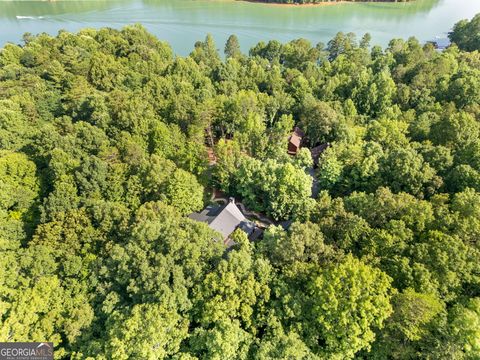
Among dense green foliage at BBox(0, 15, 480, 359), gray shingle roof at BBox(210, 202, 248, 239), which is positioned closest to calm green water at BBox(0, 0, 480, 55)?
dense green foliage at BBox(0, 15, 480, 359)

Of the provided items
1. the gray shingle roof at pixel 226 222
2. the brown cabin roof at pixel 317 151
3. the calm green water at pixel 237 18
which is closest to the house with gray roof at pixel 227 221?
the gray shingle roof at pixel 226 222

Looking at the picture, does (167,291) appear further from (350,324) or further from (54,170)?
(54,170)

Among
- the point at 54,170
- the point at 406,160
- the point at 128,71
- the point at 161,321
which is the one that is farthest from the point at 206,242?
the point at 128,71

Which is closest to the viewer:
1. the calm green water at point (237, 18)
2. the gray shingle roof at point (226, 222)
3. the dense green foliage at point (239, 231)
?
the dense green foliage at point (239, 231)

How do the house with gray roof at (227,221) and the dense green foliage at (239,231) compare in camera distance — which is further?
the house with gray roof at (227,221)

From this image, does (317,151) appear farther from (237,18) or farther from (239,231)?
(237,18)

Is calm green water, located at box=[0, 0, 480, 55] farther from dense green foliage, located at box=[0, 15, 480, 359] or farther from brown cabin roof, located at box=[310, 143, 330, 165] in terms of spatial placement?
brown cabin roof, located at box=[310, 143, 330, 165]

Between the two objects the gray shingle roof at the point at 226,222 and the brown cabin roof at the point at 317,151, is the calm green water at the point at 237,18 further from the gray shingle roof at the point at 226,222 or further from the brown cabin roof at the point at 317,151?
the gray shingle roof at the point at 226,222
